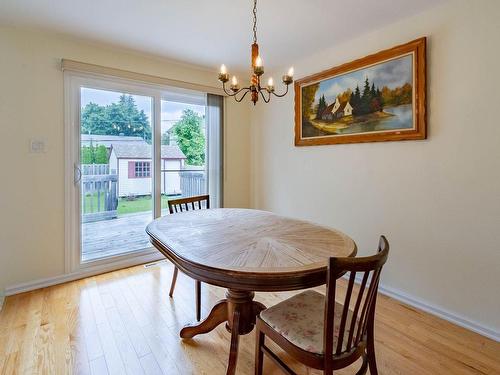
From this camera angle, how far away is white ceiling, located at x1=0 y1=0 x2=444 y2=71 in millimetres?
2021

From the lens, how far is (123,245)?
3.07 m

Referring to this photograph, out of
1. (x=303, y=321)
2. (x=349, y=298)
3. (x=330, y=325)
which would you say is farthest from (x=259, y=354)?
(x=349, y=298)

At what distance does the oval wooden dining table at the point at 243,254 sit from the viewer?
1.16m

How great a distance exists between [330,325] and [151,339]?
132 cm

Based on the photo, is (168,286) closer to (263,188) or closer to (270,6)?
(263,188)

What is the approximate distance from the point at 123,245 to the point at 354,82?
2976 millimetres

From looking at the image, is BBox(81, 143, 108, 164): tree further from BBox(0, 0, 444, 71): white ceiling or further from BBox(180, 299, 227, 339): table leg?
BBox(180, 299, 227, 339): table leg

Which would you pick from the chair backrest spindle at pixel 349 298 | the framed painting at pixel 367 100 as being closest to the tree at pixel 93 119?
the framed painting at pixel 367 100

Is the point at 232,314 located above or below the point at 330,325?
below

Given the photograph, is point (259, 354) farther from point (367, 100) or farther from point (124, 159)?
point (124, 159)

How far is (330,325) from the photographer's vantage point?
1.04m

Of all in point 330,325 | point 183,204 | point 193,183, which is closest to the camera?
point 330,325

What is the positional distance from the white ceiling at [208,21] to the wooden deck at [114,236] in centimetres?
183

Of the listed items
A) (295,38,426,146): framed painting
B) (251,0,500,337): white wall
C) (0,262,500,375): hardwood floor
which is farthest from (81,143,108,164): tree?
(251,0,500,337): white wall
